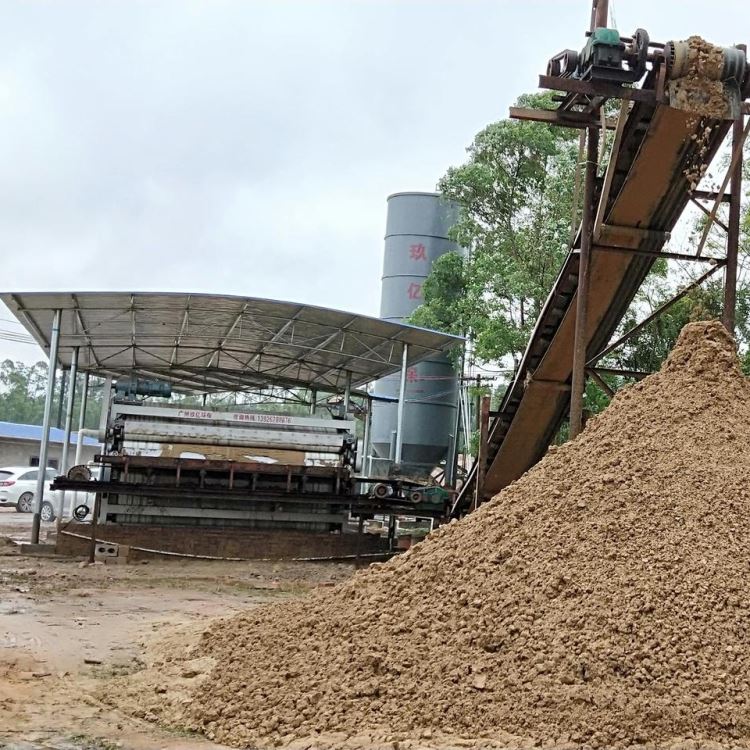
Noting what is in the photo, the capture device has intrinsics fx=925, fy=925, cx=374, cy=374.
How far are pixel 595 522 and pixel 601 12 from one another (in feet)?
26.1

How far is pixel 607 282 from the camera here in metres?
10.5

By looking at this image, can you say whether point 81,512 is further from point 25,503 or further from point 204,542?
point 25,503

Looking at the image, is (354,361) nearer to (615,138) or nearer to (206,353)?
(206,353)

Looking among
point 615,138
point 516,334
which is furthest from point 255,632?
point 516,334

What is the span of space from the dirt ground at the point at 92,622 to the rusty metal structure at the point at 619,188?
3771 mm

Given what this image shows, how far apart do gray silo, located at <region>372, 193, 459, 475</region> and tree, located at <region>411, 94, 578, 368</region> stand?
2645 millimetres

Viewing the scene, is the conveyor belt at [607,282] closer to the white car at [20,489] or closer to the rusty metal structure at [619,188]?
the rusty metal structure at [619,188]

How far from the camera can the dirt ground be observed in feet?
18.2

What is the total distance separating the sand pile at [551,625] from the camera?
196 inches

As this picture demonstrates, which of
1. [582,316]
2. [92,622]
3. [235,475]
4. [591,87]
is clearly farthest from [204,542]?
[591,87]

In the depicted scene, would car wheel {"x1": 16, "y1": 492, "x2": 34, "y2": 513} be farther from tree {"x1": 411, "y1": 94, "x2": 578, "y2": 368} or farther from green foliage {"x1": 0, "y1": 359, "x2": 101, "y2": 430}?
green foliage {"x1": 0, "y1": 359, "x2": 101, "y2": 430}

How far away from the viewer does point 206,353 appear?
72.4 ft

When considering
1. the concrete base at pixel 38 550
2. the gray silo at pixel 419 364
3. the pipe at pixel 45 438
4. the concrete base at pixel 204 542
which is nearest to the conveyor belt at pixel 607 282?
the concrete base at pixel 204 542

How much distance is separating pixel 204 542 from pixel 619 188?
9.14m
